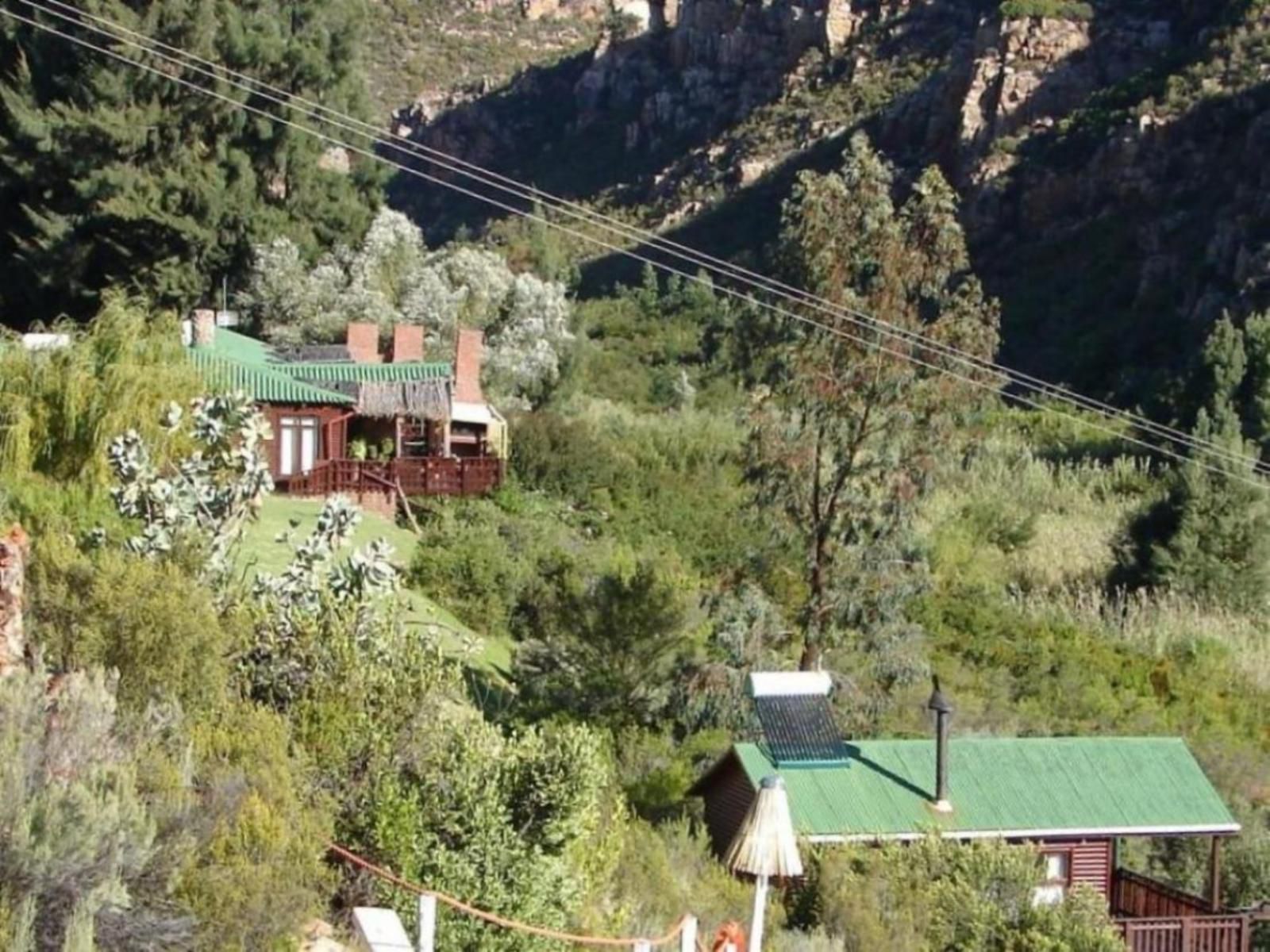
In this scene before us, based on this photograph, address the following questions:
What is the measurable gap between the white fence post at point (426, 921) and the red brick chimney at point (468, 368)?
25.5m

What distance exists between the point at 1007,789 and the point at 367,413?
1725 centimetres

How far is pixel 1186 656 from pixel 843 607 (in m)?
10.6

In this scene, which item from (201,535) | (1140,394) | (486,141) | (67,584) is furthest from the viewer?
(486,141)

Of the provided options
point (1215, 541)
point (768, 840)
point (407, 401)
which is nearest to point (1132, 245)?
point (1215, 541)

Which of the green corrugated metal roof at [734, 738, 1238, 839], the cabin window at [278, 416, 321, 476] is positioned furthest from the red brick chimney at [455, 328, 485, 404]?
the green corrugated metal roof at [734, 738, 1238, 839]

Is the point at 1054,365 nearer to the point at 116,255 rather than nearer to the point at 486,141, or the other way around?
the point at 116,255

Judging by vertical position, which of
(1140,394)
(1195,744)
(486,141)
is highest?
(486,141)

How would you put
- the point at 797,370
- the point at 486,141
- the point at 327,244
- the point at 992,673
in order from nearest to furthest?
the point at 797,370 → the point at 992,673 → the point at 327,244 → the point at 486,141

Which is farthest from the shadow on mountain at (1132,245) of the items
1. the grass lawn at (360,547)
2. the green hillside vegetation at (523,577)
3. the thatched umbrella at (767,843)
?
the thatched umbrella at (767,843)

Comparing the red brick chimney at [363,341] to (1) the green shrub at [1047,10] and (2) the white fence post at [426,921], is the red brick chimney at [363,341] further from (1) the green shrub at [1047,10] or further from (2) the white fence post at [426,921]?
(1) the green shrub at [1047,10]

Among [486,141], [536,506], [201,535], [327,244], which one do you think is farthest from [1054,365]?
[486,141]

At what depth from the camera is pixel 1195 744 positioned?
81.7 feet

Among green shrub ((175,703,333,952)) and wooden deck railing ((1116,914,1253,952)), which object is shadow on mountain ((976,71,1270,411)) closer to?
wooden deck railing ((1116,914,1253,952))

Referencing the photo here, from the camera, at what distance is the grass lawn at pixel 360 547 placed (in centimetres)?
2253
